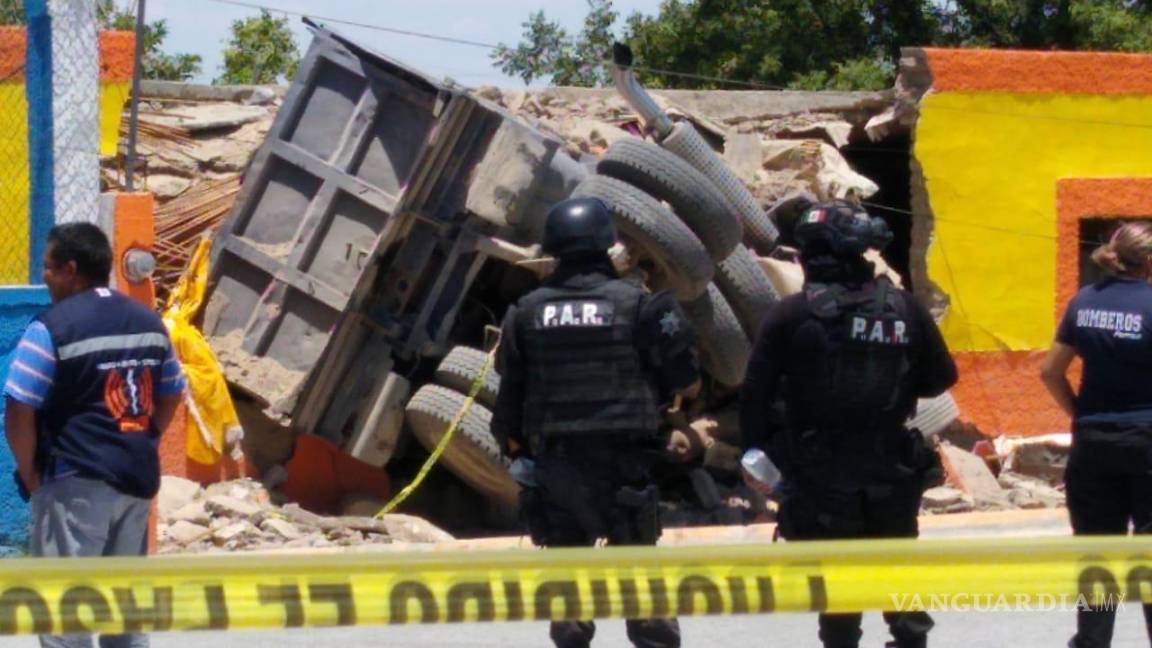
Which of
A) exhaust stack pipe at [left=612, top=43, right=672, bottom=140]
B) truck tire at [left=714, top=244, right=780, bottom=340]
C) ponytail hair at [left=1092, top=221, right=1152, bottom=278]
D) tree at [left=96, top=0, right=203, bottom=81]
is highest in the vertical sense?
ponytail hair at [left=1092, top=221, right=1152, bottom=278]

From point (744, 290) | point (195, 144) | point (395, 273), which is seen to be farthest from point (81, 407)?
point (195, 144)

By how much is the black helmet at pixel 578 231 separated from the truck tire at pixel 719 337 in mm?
4734

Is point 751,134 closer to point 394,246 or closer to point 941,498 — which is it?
point 941,498

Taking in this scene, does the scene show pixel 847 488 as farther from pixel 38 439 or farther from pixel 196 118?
pixel 196 118

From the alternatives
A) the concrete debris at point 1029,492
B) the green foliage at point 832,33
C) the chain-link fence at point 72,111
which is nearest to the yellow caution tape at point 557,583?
the chain-link fence at point 72,111

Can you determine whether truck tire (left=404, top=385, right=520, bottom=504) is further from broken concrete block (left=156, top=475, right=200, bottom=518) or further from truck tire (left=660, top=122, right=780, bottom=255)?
truck tire (left=660, top=122, right=780, bottom=255)

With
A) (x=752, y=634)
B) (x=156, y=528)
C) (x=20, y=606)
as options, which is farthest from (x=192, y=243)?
(x=20, y=606)

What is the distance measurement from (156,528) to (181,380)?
366 centimetres

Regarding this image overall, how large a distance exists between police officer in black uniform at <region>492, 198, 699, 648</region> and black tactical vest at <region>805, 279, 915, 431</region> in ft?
1.64

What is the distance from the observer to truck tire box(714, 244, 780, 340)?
11133 millimetres

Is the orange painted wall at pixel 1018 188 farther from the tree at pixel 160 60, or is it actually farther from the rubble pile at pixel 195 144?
the tree at pixel 160 60

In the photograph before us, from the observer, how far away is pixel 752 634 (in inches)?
318

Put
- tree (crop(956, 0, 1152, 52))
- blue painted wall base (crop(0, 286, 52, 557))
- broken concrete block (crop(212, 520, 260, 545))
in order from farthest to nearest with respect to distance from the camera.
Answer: tree (crop(956, 0, 1152, 52))
broken concrete block (crop(212, 520, 260, 545))
blue painted wall base (crop(0, 286, 52, 557))

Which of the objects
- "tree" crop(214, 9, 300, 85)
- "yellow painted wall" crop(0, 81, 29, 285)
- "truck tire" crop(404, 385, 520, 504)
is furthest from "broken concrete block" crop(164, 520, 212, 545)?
"tree" crop(214, 9, 300, 85)
